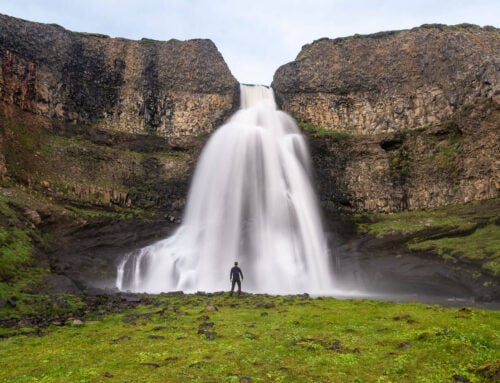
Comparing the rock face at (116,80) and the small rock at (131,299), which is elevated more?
the rock face at (116,80)

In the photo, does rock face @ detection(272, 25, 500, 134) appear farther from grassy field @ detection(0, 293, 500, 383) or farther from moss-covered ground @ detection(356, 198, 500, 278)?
grassy field @ detection(0, 293, 500, 383)

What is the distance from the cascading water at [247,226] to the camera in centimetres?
3164

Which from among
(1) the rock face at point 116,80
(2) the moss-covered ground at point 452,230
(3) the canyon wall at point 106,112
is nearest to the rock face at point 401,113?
(2) the moss-covered ground at point 452,230

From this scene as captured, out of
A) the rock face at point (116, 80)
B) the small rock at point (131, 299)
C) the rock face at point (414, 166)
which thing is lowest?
the small rock at point (131, 299)

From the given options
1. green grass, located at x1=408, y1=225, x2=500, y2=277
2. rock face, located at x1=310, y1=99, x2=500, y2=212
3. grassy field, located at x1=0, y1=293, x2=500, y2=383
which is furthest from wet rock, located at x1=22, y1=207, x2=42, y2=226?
green grass, located at x1=408, y1=225, x2=500, y2=277

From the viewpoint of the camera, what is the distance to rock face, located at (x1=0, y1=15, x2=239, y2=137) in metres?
44.9

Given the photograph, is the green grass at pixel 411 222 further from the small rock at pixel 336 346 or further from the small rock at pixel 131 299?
A: the small rock at pixel 336 346

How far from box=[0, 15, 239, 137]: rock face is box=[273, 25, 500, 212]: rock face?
11062mm

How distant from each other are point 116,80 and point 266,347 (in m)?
49.1

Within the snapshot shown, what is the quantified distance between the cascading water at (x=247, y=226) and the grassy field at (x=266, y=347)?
45.6 feet

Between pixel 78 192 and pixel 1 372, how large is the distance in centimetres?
3168

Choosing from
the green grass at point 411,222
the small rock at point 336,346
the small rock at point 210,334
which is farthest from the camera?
the green grass at point 411,222

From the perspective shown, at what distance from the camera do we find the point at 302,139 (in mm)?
47656

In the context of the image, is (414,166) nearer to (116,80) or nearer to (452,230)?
(452,230)
